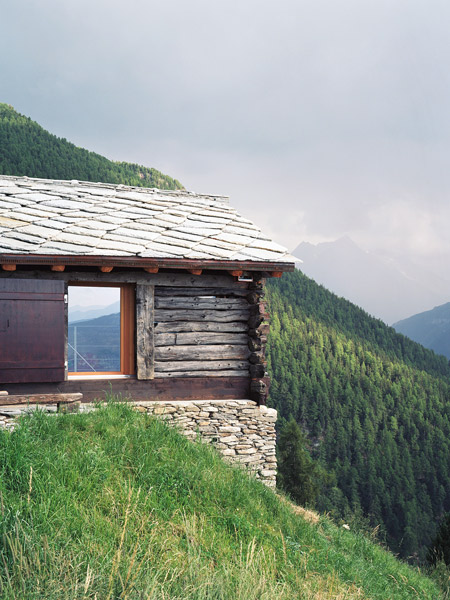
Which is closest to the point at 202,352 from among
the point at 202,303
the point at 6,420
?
the point at 202,303

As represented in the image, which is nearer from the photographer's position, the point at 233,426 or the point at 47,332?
the point at 47,332

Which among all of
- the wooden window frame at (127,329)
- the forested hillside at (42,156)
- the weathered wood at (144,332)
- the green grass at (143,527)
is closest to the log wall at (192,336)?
the weathered wood at (144,332)

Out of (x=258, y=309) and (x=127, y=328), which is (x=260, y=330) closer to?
(x=258, y=309)

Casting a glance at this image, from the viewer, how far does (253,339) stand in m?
9.03

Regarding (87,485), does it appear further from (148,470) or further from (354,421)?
(354,421)

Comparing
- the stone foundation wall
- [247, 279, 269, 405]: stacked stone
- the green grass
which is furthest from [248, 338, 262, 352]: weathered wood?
the green grass

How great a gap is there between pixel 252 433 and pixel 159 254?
3477 mm

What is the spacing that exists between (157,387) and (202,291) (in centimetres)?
182

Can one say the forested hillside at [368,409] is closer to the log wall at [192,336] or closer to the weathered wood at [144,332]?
the log wall at [192,336]

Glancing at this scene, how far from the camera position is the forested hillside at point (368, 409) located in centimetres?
5728

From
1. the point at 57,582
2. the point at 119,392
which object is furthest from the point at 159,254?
the point at 57,582

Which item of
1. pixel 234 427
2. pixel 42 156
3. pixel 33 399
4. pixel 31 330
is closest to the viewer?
pixel 33 399

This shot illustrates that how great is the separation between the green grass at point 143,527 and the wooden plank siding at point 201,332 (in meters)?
2.05

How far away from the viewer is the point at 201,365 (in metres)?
8.96
